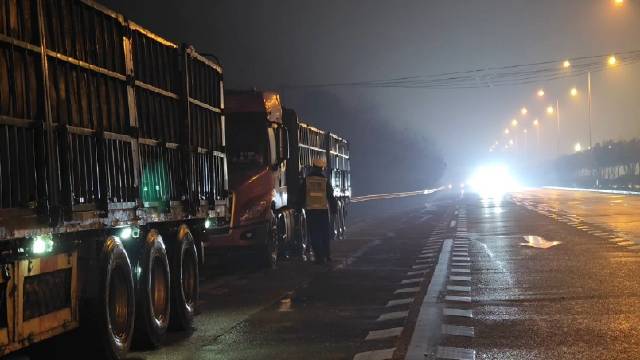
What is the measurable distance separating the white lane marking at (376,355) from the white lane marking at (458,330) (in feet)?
3.43

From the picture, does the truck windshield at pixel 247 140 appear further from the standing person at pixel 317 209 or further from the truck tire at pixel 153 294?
the truck tire at pixel 153 294

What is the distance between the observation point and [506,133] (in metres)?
190

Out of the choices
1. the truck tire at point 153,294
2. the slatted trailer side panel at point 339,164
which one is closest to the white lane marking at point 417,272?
the truck tire at point 153,294

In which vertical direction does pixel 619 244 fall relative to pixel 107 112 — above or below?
below

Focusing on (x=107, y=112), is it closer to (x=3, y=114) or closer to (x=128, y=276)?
(x=128, y=276)

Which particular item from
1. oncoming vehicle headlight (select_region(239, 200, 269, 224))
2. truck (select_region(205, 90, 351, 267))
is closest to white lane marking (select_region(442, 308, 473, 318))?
truck (select_region(205, 90, 351, 267))

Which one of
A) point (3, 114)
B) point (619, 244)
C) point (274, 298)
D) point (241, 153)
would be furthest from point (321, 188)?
point (3, 114)

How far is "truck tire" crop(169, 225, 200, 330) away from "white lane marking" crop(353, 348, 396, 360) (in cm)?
270

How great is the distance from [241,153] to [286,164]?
3.03 meters

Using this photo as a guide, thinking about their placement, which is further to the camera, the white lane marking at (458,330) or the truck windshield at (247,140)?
the truck windshield at (247,140)

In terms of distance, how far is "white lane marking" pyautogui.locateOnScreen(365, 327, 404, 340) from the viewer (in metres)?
9.13

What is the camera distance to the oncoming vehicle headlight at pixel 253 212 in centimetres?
1652

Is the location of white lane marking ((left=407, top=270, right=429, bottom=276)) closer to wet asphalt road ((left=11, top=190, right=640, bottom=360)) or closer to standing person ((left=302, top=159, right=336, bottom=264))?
wet asphalt road ((left=11, top=190, right=640, bottom=360))

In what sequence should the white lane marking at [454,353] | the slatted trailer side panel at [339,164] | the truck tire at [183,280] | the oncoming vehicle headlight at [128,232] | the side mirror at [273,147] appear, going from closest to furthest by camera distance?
the white lane marking at [454,353] < the oncoming vehicle headlight at [128,232] < the truck tire at [183,280] < the side mirror at [273,147] < the slatted trailer side panel at [339,164]
